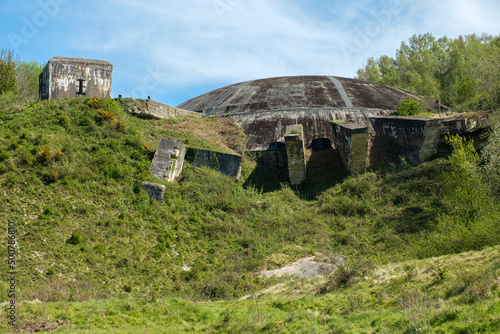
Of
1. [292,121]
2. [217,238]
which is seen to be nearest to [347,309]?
[217,238]

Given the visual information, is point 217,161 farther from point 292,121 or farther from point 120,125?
point 292,121

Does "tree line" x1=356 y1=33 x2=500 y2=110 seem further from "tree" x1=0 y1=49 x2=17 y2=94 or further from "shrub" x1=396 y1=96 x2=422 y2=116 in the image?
"tree" x1=0 y1=49 x2=17 y2=94

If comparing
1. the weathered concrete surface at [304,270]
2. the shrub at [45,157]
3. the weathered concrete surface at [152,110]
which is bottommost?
the weathered concrete surface at [304,270]

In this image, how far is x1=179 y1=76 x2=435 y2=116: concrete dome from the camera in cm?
2594

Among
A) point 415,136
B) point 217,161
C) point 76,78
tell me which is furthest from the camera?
point 415,136

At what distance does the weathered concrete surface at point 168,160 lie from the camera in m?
17.2

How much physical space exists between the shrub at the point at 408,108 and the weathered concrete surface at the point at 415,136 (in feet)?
9.50

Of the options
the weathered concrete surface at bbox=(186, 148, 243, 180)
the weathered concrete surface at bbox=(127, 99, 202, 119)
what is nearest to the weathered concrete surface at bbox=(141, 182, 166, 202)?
the weathered concrete surface at bbox=(186, 148, 243, 180)

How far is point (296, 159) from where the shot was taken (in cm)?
2048

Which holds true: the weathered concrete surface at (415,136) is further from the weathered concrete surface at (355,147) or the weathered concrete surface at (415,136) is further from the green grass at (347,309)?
the green grass at (347,309)

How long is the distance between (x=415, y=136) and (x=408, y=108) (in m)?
5.02

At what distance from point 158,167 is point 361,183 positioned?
331 inches

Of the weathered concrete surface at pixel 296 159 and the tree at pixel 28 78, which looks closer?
Result: the weathered concrete surface at pixel 296 159

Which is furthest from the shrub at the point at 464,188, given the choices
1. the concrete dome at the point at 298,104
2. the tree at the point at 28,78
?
the tree at the point at 28,78
